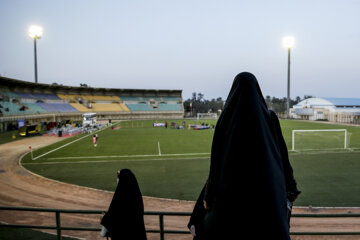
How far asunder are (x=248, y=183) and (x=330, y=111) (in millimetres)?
77178

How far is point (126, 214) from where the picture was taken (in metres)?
3.67

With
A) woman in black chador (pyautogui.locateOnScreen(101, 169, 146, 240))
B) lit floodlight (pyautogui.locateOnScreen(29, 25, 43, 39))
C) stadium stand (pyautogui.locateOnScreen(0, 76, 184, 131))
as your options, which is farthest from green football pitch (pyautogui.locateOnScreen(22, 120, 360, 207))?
lit floodlight (pyautogui.locateOnScreen(29, 25, 43, 39))

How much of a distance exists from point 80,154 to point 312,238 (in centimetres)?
1878

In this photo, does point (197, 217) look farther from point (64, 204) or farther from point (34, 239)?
point (64, 204)

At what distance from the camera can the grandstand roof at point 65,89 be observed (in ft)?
168

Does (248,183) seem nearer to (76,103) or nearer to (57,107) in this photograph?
(57,107)

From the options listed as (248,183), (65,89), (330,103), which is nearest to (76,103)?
(65,89)

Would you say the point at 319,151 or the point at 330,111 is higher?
the point at 330,111

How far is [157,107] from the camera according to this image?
8631cm

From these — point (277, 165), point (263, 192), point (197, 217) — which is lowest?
point (197, 217)

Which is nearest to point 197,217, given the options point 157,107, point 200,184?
point 200,184

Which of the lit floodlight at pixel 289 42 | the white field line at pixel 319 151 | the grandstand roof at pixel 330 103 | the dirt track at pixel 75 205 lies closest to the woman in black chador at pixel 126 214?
the dirt track at pixel 75 205

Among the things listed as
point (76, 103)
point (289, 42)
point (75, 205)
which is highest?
point (289, 42)

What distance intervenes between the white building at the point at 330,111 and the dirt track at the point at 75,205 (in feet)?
195
